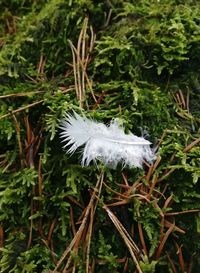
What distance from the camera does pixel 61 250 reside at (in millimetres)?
2006

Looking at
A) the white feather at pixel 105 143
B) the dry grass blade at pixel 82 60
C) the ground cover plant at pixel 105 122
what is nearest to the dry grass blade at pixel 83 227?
the ground cover plant at pixel 105 122

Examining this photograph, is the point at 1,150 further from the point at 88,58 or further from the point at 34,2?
the point at 34,2

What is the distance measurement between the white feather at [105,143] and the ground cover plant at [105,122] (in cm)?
5

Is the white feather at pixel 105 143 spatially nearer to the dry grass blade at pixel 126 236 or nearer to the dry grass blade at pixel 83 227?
the dry grass blade at pixel 83 227

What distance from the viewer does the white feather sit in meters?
2.05

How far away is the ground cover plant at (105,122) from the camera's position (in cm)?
198

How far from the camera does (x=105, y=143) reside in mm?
2082

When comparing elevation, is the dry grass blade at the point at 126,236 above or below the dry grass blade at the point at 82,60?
below

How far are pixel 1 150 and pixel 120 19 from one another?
1.11 meters

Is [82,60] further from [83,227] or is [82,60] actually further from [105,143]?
[83,227]

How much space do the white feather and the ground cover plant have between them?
45 mm

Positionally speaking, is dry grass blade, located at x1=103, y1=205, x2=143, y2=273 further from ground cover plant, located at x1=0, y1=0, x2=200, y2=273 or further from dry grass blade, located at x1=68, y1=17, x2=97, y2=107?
dry grass blade, located at x1=68, y1=17, x2=97, y2=107

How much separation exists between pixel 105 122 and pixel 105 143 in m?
0.14

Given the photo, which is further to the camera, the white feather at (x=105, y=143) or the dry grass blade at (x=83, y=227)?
the white feather at (x=105, y=143)
